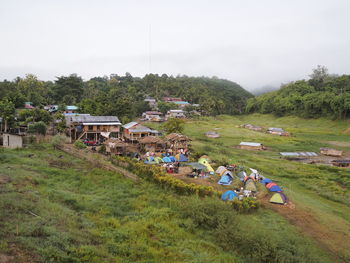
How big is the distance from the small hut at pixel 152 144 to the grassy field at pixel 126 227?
12.3m

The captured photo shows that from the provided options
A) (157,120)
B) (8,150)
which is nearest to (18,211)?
(8,150)

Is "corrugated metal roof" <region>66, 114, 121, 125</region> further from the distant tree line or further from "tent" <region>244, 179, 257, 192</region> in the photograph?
"tent" <region>244, 179, 257, 192</region>

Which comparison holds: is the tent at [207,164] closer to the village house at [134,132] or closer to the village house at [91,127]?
the village house at [134,132]

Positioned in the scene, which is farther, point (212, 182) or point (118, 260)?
point (212, 182)

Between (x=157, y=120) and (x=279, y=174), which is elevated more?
(x=157, y=120)

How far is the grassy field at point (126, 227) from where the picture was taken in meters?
8.63

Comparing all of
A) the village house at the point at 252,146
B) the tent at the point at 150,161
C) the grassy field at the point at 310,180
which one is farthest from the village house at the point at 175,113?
the tent at the point at 150,161

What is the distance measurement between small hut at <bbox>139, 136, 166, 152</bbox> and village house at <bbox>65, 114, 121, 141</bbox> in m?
6.68

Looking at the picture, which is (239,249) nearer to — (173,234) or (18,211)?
(173,234)

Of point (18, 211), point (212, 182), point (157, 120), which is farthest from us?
point (157, 120)

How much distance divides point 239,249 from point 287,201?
895 centimetres

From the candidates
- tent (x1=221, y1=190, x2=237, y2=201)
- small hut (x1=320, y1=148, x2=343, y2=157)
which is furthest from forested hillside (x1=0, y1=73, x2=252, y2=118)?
small hut (x1=320, y1=148, x2=343, y2=157)

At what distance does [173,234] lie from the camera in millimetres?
11727

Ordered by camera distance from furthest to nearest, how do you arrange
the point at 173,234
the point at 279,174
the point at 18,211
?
the point at 279,174 < the point at 173,234 < the point at 18,211
